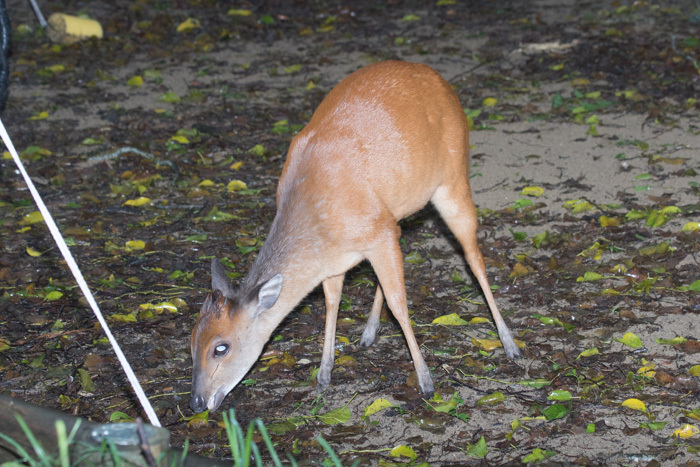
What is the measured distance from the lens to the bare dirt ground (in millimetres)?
4375

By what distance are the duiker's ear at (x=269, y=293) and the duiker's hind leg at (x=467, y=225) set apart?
1.38m

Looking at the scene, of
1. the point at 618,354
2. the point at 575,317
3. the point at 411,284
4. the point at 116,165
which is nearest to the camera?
the point at 618,354

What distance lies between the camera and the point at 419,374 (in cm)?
462

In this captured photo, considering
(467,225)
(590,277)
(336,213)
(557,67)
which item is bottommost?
(557,67)

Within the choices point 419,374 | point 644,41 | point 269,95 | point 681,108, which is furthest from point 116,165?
point 644,41

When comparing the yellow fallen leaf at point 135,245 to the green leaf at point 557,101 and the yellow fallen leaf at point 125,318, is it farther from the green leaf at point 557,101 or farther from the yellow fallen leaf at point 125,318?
the green leaf at point 557,101

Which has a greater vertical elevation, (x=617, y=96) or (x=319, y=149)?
(x=319, y=149)

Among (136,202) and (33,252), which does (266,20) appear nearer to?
(136,202)

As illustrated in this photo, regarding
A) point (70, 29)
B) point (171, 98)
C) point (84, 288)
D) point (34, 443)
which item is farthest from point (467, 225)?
point (70, 29)

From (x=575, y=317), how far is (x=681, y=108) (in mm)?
4224

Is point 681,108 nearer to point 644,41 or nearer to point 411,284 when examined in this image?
point 644,41

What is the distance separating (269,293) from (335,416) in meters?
0.83

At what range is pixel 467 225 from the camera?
5.06 meters

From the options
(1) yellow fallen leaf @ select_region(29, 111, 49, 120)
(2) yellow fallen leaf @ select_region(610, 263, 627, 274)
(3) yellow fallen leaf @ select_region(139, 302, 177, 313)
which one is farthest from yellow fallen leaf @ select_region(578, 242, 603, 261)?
(1) yellow fallen leaf @ select_region(29, 111, 49, 120)
